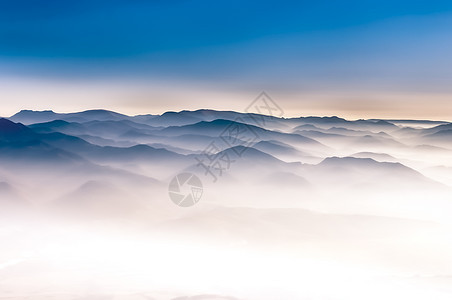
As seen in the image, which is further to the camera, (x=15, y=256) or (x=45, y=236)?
(x=45, y=236)

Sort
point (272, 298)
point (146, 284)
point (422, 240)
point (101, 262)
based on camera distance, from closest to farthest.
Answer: point (272, 298)
point (146, 284)
point (101, 262)
point (422, 240)

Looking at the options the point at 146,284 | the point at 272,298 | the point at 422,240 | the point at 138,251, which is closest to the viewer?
A: the point at 272,298

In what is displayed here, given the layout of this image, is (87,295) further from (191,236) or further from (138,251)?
(191,236)

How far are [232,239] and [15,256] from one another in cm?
8578

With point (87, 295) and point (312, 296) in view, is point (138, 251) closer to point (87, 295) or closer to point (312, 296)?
point (87, 295)

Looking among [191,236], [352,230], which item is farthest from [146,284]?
[352,230]

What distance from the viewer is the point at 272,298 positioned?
11038 cm

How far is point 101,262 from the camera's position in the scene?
148 metres

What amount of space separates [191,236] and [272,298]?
7412cm

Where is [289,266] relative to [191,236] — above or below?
below

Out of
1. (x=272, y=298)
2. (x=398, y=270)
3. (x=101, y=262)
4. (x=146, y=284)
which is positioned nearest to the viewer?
(x=272, y=298)

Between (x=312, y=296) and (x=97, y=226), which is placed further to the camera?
(x=97, y=226)

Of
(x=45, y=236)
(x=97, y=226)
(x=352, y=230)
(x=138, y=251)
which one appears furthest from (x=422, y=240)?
(x=45, y=236)

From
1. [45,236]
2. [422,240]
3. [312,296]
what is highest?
[45,236]
